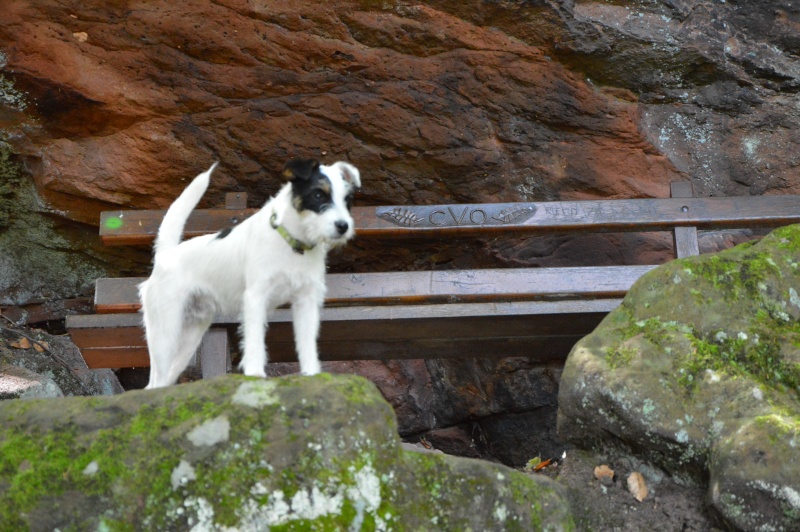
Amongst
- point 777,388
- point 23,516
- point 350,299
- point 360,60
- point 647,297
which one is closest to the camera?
point 23,516

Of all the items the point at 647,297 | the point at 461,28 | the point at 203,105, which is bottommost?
the point at 647,297

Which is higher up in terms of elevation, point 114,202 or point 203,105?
point 203,105

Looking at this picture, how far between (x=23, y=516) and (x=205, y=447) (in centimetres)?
66

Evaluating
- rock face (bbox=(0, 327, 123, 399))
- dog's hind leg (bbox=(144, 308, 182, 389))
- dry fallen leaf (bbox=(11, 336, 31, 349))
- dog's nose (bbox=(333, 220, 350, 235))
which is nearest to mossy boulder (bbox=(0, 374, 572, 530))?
dog's nose (bbox=(333, 220, 350, 235))

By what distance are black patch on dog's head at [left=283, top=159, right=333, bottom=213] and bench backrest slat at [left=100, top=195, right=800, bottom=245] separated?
192cm

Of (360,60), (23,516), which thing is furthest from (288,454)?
(360,60)

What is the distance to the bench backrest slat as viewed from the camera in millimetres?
6613

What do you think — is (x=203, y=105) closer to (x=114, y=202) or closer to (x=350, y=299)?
(x=114, y=202)

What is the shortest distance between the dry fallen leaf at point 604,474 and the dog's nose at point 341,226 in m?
1.82

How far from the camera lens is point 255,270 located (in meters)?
4.74

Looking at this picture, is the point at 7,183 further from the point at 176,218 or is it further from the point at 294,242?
the point at 294,242

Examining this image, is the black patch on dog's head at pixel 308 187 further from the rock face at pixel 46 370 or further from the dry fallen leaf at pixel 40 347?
the dry fallen leaf at pixel 40 347

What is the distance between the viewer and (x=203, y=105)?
7617 mm

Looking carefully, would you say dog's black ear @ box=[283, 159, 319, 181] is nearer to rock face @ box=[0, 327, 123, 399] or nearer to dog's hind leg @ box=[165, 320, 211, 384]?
dog's hind leg @ box=[165, 320, 211, 384]
